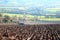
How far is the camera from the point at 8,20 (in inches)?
186

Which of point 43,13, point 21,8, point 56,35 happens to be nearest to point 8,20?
point 21,8

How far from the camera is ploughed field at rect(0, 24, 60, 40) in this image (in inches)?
179

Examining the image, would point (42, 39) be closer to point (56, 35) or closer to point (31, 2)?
point (56, 35)

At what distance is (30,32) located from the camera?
15.2 ft

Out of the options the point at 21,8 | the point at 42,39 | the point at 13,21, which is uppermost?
the point at 21,8

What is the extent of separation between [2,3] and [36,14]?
2.72 feet

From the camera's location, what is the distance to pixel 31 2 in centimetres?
473

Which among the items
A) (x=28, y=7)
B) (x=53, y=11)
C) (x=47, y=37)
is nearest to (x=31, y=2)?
(x=28, y=7)

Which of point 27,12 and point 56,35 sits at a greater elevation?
point 27,12

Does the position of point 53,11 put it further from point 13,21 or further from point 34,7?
point 13,21

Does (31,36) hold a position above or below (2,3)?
below

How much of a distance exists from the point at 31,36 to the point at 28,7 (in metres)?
0.68

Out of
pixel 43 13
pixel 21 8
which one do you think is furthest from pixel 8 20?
pixel 43 13

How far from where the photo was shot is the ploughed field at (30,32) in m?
4.55
